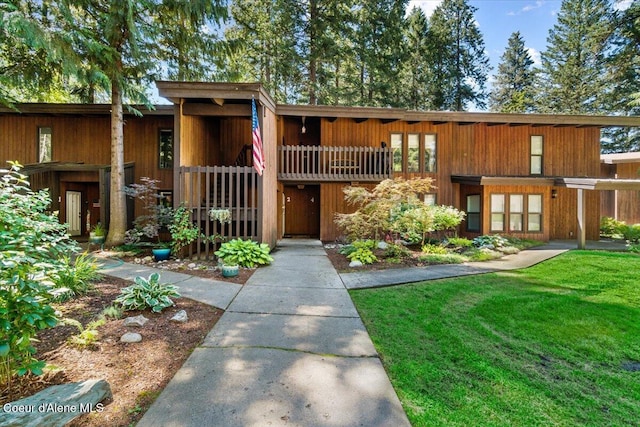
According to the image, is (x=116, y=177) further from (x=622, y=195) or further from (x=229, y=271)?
(x=622, y=195)

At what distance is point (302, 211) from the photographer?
1349 cm

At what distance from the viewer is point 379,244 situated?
30.2 feet

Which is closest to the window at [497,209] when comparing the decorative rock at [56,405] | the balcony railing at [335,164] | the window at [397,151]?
the window at [397,151]

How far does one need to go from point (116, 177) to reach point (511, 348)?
10186mm

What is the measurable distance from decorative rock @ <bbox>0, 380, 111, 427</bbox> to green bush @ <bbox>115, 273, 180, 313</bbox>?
1.77 m

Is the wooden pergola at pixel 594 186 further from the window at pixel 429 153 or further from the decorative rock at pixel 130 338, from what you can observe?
the decorative rock at pixel 130 338

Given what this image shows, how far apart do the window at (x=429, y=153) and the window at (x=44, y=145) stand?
1432cm

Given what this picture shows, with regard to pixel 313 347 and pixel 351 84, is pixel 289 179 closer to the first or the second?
pixel 313 347

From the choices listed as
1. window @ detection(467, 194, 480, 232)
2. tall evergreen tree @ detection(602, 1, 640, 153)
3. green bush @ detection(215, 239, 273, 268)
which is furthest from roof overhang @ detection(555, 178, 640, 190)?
green bush @ detection(215, 239, 273, 268)

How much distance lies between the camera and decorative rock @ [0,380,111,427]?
1899 millimetres

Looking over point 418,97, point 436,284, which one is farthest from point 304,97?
point 436,284

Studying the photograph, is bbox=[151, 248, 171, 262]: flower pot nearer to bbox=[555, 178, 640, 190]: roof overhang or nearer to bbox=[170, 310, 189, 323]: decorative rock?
bbox=[170, 310, 189, 323]: decorative rock

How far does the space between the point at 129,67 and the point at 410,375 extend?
10986 millimetres

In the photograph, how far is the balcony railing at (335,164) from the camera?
10.9m
